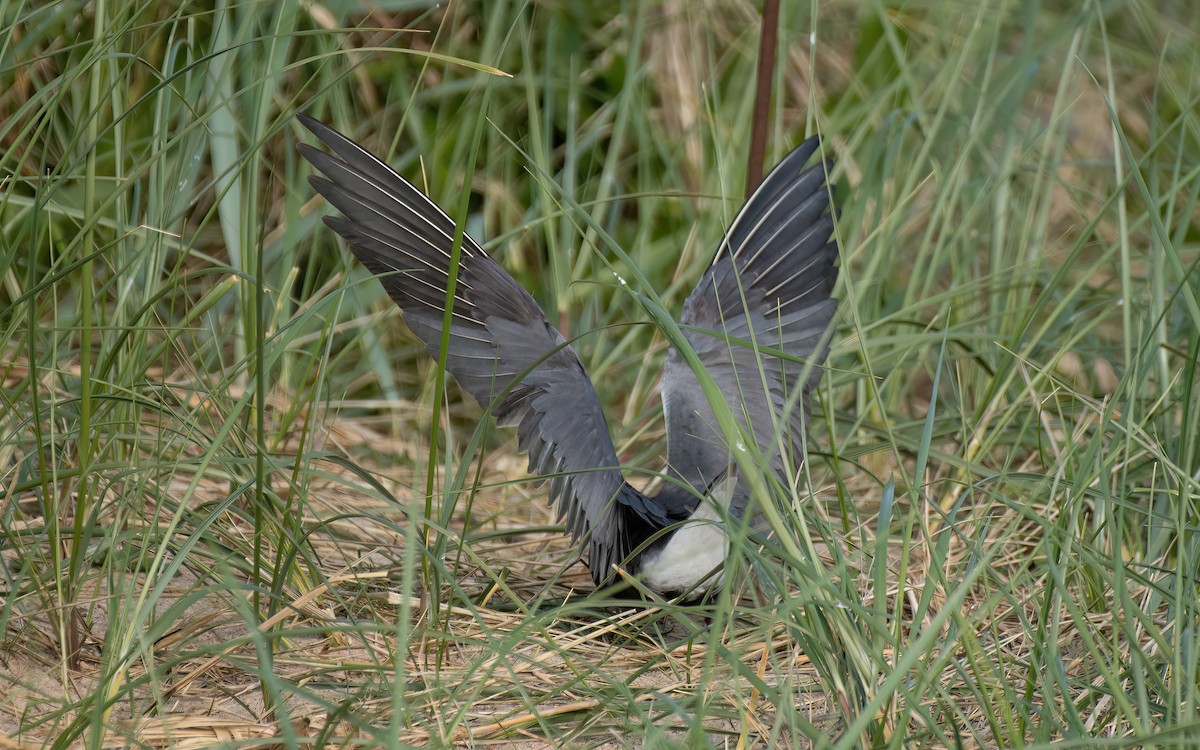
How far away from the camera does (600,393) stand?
115 inches

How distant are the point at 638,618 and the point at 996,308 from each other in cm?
134

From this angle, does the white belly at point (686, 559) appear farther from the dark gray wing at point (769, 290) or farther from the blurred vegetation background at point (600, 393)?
the dark gray wing at point (769, 290)

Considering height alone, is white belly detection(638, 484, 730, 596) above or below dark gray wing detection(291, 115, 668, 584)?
below

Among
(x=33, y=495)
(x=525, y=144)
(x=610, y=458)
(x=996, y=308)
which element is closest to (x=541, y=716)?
(x=610, y=458)

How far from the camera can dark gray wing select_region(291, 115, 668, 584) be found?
1892 millimetres

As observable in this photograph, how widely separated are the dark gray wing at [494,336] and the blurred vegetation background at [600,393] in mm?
134

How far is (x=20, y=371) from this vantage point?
242 centimetres

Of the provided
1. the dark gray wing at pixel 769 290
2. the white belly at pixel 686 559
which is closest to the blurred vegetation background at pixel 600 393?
the white belly at pixel 686 559

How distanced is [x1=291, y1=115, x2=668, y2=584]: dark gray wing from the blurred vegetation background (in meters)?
0.13

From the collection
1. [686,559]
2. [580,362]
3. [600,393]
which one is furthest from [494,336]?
[600,393]

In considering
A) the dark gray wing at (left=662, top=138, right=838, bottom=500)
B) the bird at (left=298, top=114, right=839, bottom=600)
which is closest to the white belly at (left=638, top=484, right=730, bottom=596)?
the bird at (left=298, top=114, right=839, bottom=600)

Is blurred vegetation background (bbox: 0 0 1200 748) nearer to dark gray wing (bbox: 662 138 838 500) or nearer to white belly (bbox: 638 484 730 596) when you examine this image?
white belly (bbox: 638 484 730 596)

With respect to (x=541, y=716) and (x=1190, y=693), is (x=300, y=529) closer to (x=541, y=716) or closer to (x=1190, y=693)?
(x=541, y=716)

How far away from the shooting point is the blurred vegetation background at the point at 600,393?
140cm
